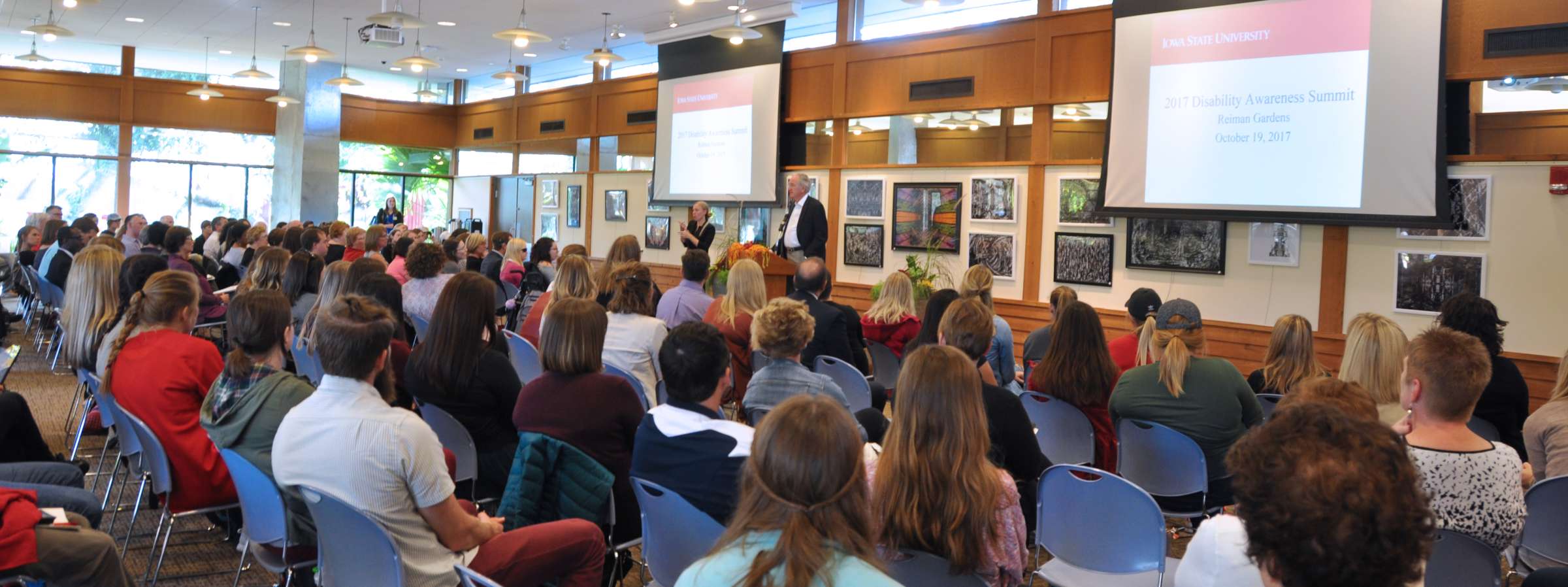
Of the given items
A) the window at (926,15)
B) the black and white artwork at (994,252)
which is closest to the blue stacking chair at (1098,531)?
the black and white artwork at (994,252)

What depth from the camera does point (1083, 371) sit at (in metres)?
4.25

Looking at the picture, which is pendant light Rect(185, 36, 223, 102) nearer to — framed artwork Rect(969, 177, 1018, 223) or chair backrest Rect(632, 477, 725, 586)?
framed artwork Rect(969, 177, 1018, 223)

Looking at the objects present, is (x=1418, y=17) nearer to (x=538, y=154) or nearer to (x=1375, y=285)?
(x=1375, y=285)

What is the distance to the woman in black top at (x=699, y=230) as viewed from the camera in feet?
35.1

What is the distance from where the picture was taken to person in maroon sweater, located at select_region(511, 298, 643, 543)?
328 centimetres

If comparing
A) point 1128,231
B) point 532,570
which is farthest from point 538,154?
point 532,570

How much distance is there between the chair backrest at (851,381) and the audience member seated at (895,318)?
950 millimetres

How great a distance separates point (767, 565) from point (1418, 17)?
746 centimetres

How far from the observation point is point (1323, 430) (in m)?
1.35

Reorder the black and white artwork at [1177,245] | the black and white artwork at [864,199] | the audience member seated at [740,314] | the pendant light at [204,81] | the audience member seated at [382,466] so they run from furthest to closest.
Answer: the pendant light at [204,81]
the black and white artwork at [864,199]
the black and white artwork at [1177,245]
the audience member seated at [740,314]
the audience member seated at [382,466]

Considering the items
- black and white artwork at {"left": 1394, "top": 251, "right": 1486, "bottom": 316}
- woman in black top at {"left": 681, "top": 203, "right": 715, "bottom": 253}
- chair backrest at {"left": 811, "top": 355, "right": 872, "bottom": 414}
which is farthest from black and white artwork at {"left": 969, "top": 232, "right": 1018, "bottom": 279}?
chair backrest at {"left": 811, "top": 355, "right": 872, "bottom": 414}

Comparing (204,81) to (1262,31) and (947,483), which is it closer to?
(1262,31)

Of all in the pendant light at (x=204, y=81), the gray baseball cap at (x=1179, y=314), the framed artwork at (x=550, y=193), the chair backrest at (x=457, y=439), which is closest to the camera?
the chair backrest at (x=457, y=439)

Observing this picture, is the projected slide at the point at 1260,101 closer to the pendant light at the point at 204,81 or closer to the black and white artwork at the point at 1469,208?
the black and white artwork at the point at 1469,208
